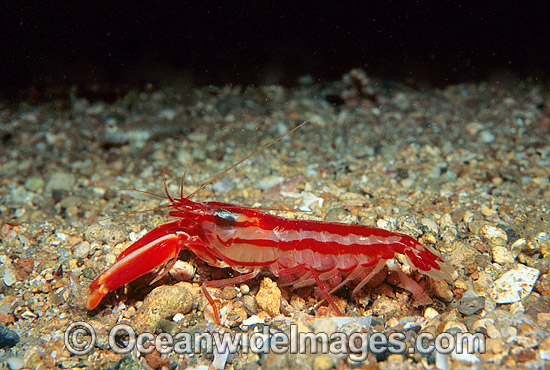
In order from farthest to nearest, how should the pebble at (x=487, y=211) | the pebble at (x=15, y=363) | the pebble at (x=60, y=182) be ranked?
the pebble at (x=60, y=182)
the pebble at (x=487, y=211)
the pebble at (x=15, y=363)

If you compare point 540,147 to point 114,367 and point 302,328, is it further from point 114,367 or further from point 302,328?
point 114,367

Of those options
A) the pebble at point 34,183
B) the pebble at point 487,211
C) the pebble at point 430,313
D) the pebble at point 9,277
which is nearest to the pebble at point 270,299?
the pebble at point 430,313

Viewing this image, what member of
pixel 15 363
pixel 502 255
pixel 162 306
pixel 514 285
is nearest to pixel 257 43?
pixel 162 306

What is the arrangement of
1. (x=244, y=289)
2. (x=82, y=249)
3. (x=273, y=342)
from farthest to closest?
(x=82, y=249) < (x=244, y=289) < (x=273, y=342)

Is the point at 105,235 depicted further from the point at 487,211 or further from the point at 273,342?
the point at 487,211

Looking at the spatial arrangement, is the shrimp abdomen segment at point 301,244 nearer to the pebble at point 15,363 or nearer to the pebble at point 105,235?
the pebble at point 105,235

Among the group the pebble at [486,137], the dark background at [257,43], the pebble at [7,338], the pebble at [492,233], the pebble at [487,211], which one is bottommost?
the pebble at [7,338]

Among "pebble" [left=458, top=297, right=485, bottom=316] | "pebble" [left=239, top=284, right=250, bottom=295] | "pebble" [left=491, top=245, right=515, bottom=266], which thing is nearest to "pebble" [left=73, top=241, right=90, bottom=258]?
"pebble" [left=239, top=284, right=250, bottom=295]
